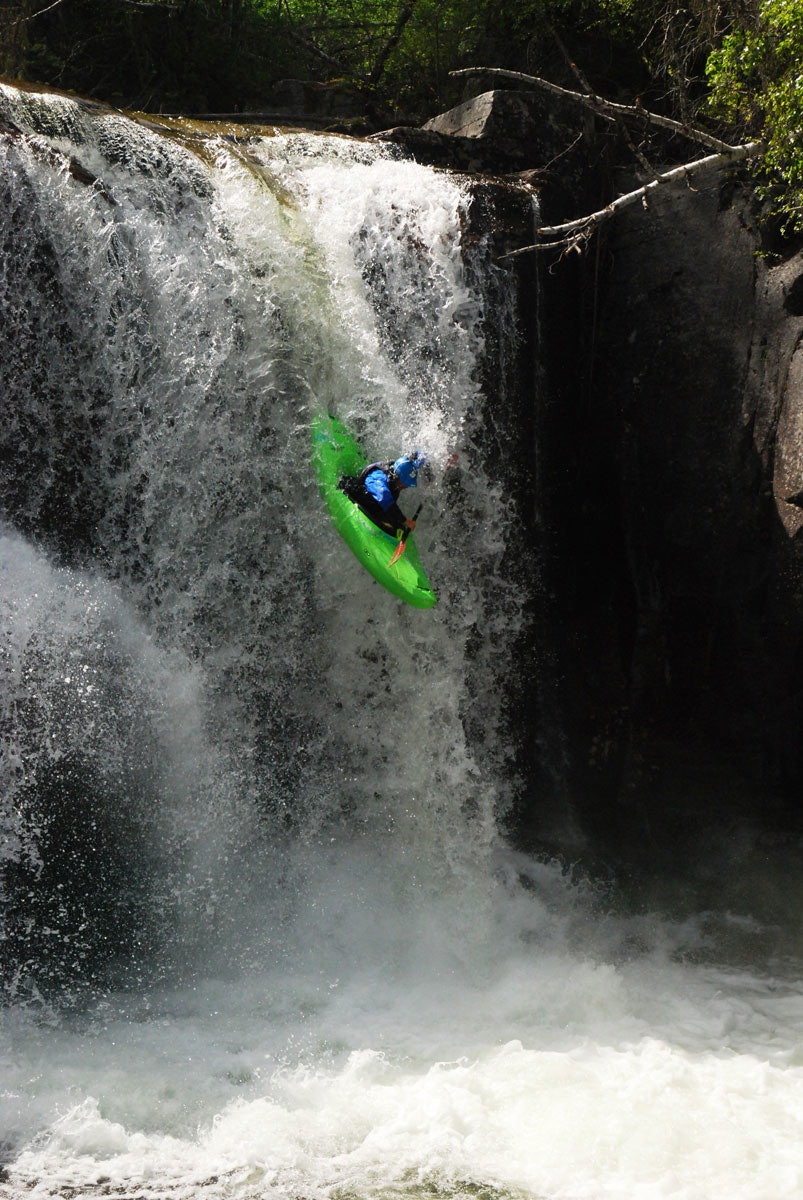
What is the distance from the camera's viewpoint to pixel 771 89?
631cm

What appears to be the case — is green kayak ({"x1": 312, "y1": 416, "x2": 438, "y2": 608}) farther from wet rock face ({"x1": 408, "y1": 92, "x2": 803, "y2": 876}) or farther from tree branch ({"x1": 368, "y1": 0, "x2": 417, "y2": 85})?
tree branch ({"x1": 368, "y1": 0, "x2": 417, "y2": 85})

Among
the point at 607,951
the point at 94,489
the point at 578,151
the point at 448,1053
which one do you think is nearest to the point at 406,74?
the point at 578,151

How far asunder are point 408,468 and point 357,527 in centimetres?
42

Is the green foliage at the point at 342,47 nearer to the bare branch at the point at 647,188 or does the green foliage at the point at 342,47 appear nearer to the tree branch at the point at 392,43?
the tree branch at the point at 392,43

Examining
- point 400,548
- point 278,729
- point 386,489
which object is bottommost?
point 278,729

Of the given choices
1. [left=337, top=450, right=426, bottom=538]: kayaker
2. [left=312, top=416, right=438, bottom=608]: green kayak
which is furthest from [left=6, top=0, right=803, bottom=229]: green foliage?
[left=337, top=450, right=426, bottom=538]: kayaker

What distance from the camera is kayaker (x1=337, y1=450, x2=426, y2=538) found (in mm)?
6039

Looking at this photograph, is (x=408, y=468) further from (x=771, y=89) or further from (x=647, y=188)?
(x=771, y=89)

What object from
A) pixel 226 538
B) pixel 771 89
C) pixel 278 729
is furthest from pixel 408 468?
pixel 771 89

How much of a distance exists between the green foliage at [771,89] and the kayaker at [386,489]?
106 inches

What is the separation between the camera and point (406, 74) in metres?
10.6

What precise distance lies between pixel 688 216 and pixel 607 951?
463cm

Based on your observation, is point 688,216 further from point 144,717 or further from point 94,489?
point 144,717

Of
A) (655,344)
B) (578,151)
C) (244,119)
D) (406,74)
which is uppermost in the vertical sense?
(406,74)
